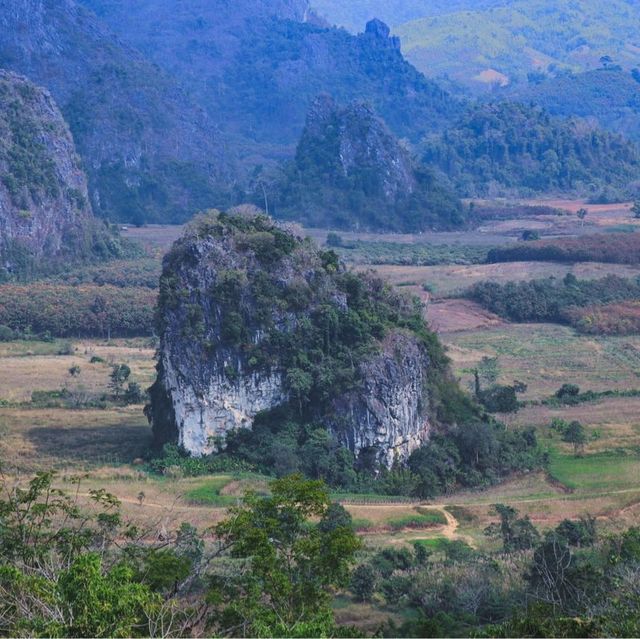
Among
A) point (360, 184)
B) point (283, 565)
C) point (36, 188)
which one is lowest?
point (283, 565)

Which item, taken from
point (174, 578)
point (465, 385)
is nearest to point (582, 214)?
point (465, 385)

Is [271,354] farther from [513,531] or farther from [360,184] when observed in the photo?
[360,184]

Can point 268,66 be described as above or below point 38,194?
above

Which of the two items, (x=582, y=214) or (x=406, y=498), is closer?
(x=406, y=498)

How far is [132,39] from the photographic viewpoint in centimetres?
16375

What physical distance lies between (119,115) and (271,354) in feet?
267

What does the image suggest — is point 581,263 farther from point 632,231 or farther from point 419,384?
point 419,384

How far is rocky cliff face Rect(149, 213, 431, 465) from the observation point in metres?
38.2

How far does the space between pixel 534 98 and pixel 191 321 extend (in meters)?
136

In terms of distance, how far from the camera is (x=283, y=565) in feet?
73.6

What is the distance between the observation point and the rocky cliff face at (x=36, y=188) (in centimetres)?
8212

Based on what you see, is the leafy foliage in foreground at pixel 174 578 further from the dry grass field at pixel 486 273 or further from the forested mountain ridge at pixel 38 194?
the forested mountain ridge at pixel 38 194

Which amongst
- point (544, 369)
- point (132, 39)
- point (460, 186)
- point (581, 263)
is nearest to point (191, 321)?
point (544, 369)

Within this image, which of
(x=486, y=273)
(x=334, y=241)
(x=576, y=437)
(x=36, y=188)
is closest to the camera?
(x=576, y=437)
